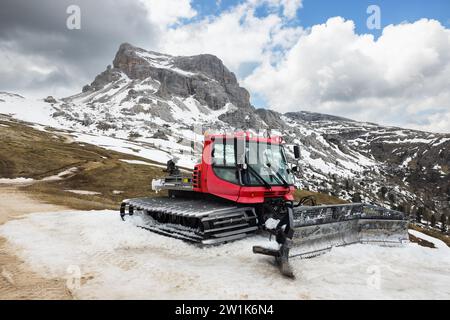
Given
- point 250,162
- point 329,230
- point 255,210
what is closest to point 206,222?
point 255,210

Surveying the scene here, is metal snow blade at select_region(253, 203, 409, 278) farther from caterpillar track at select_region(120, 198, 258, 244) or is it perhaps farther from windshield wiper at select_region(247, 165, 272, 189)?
caterpillar track at select_region(120, 198, 258, 244)

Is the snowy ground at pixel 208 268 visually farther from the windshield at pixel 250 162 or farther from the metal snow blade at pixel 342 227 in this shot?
the windshield at pixel 250 162

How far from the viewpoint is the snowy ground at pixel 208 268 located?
7.53m

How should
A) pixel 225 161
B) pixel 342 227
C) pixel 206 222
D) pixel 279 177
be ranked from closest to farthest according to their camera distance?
pixel 206 222, pixel 342 227, pixel 225 161, pixel 279 177

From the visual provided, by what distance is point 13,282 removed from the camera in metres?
7.96

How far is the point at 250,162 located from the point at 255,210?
182cm

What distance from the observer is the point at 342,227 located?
468 inches

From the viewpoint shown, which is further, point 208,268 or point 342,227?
point 342,227

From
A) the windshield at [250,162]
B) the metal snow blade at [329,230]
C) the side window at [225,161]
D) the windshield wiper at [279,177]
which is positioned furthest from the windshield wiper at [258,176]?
the metal snow blade at [329,230]

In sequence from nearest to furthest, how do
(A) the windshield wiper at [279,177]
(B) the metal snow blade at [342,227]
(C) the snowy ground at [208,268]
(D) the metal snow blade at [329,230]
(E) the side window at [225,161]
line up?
(C) the snowy ground at [208,268], (D) the metal snow blade at [329,230], (B) the metal snow blade at [342,227], (E) the side window at [225,161], (A) the windshield wiper at [279,177]

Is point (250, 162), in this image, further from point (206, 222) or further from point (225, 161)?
point (206, 222)

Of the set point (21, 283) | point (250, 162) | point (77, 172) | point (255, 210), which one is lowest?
point (21, 283)

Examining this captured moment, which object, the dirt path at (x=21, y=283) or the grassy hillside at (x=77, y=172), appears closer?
the dirt path at (x=21, y=283)
